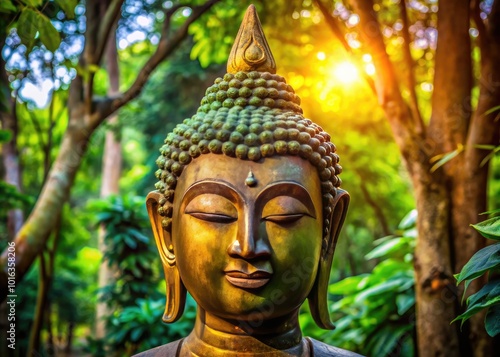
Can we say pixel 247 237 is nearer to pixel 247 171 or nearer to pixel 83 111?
pixel 247 171

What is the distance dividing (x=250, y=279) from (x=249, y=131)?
0.65 metres

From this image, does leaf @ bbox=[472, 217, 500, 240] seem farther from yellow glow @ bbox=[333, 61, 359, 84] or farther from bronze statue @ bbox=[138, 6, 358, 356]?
yellow glow @ bbox=[333, 61, 359, 84]

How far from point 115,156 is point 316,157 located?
756 cm

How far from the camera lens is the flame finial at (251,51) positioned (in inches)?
102

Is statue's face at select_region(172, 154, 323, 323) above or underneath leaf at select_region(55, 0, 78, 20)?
underneath

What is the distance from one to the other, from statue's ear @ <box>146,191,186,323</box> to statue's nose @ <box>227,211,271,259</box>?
A: 0.53 metres

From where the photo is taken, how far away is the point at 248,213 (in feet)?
7.04

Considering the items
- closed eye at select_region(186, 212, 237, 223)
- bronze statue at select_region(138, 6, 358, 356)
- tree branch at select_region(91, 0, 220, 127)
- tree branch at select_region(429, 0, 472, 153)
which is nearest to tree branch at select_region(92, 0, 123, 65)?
tree branch at select_region(91, 0, 220, 127)

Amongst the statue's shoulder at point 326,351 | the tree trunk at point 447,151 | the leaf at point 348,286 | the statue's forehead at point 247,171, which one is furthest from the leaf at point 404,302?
the statue's forehead at point 247,171

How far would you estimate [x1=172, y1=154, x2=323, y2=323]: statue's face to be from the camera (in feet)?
7.01

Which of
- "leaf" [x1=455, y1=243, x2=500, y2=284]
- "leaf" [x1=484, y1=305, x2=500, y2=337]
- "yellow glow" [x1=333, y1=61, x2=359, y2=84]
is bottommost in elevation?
"leaf" [x1=484, y1=305, x2=500, y2=337]

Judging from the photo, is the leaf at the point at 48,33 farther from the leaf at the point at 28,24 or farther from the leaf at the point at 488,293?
the leaf at the point at 488,293

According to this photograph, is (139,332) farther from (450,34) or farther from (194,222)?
(450,34)

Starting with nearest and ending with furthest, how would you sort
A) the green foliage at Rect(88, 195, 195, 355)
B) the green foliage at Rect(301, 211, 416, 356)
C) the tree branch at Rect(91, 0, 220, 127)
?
the green foliage at Rect(301, 211, 416, 356)
the tree branch at Rect(91, 0, 220, 127)
the green foliage at Rect(88, 195, 195, 355)
